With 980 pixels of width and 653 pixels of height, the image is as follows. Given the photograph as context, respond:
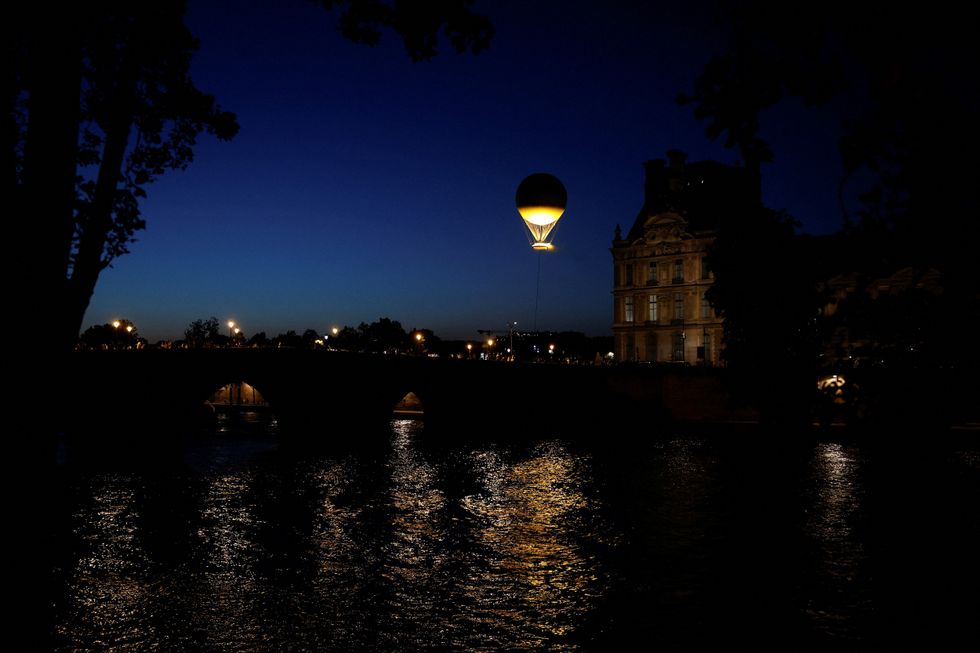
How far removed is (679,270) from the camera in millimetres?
78500

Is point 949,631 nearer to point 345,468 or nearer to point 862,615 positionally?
point 862,615

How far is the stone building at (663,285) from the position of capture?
252 feet

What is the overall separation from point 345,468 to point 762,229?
91.2 ft

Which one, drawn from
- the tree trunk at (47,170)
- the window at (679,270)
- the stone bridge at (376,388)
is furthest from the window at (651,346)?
the tree trunk at (47,170)

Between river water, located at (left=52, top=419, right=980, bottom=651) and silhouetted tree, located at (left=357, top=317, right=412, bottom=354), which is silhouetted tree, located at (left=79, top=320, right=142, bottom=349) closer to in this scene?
river water, located at (left=52, top=419, right=980, bottom=651)

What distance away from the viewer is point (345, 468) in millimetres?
31750

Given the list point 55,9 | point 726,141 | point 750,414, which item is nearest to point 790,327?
point 726,141

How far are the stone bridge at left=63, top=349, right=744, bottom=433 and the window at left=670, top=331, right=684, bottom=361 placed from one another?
17111 mm

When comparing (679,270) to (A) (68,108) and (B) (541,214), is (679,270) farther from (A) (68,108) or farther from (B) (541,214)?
(A) (68,108)

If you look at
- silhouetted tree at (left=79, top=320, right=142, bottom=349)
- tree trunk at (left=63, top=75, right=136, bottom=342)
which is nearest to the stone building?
silhouetted tree at (left=79, top=320, right=142, bottom=349)

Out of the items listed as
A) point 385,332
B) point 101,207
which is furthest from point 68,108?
point 385,332

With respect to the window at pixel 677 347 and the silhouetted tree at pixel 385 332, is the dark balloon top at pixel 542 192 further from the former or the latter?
the silhouetted tree at pixel 385 332

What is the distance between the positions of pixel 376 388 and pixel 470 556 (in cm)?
3402

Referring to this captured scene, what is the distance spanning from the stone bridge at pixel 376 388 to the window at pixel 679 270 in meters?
18.0
